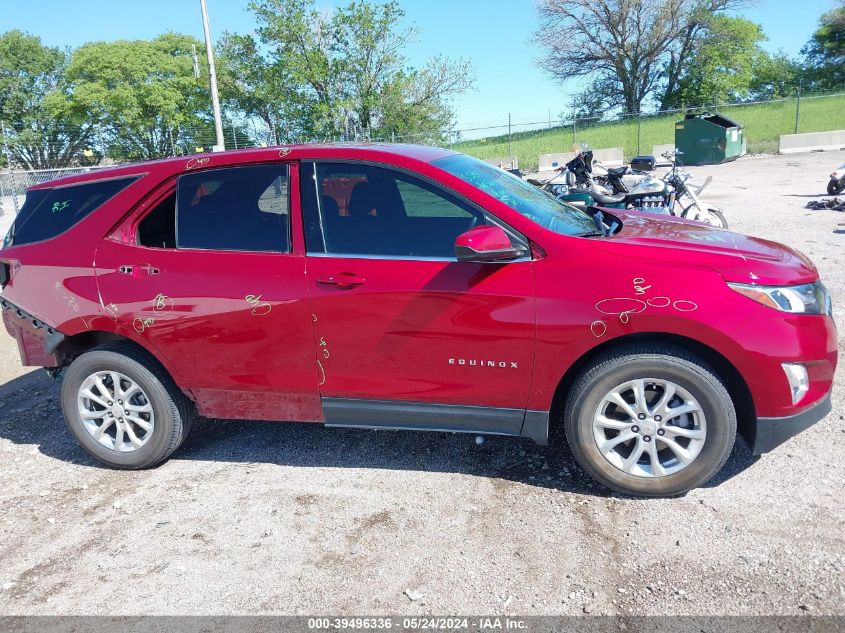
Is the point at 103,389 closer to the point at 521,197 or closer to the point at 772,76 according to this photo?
the point at 521,197

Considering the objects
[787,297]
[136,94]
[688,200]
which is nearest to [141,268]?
[787,297]

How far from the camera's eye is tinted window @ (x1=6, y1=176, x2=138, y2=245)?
4273 mm

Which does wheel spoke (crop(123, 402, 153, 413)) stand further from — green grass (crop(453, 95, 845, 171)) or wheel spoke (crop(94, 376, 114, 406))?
green grass (crop(453, 95, 845, 171))

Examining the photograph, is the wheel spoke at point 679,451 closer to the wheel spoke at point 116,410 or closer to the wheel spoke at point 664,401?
the wheel spoke at point 664,401

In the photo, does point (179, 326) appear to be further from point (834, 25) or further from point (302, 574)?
point (834, 25)

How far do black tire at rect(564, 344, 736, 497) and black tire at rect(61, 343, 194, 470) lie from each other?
2.38 meters

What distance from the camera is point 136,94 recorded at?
45625 mm

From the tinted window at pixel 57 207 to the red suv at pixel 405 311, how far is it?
2 centimetres

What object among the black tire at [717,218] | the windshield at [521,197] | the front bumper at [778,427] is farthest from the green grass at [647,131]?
the front bumper at [778,427]

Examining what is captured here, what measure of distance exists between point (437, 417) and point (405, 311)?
618 mm

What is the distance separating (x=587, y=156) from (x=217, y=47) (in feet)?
110

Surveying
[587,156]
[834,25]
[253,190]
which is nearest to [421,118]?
[587,156]

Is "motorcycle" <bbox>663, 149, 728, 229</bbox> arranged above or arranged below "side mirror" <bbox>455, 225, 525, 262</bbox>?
below

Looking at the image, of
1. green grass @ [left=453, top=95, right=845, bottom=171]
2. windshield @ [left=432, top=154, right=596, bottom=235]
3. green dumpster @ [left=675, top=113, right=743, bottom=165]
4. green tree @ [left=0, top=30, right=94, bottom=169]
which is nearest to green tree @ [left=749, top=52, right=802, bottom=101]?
green grass @ [left=453, top=95, right=845, bottom=171]
